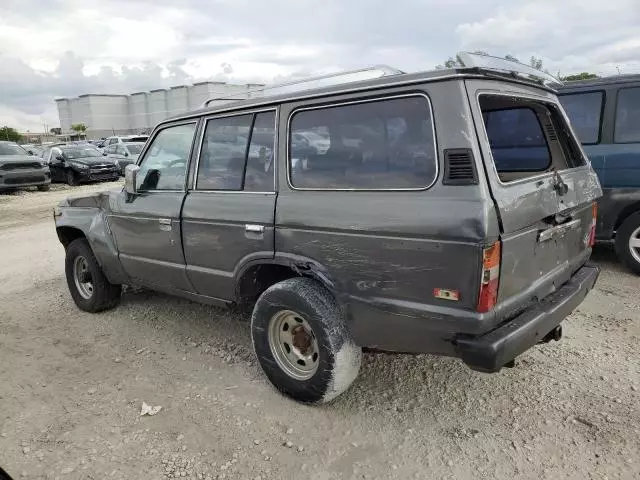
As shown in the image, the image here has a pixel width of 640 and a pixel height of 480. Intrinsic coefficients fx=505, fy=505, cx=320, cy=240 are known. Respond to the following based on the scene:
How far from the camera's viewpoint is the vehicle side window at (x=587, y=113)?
554cm

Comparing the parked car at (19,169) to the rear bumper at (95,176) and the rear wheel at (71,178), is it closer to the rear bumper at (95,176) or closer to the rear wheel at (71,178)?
the rear bumper at (95,176)

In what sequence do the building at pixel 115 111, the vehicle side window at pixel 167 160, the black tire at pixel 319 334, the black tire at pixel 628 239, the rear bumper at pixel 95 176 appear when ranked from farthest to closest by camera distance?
the building at pixel 115 111 < the rear bumper at pixel 95 176 < the black tire at pixel 628 239 < the vehicle side window at pixel 167 160 < the black tire at pixel 319 334

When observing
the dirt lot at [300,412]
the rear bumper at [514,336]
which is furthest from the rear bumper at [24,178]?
the rear bumper at [514,336]

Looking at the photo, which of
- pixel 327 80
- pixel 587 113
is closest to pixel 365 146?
pixel 327 80

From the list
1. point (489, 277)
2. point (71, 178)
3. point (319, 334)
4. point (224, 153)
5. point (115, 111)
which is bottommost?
point (71, 178)

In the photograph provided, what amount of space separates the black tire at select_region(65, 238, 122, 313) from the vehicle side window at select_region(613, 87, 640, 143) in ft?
18.0

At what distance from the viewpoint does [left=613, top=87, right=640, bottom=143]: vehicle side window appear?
5324 mm

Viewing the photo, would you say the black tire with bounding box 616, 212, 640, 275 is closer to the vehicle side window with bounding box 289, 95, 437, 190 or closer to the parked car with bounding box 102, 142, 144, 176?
the vehicle side window with bounding box 289, 95, 437, 190

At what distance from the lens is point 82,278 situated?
5113mm

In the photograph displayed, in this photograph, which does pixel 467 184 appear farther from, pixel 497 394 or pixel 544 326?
pixel 497 394

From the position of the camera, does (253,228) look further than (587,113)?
No

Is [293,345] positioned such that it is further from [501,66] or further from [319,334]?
[501,66]

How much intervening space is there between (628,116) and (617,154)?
42cm

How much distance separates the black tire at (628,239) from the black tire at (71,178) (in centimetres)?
1771
